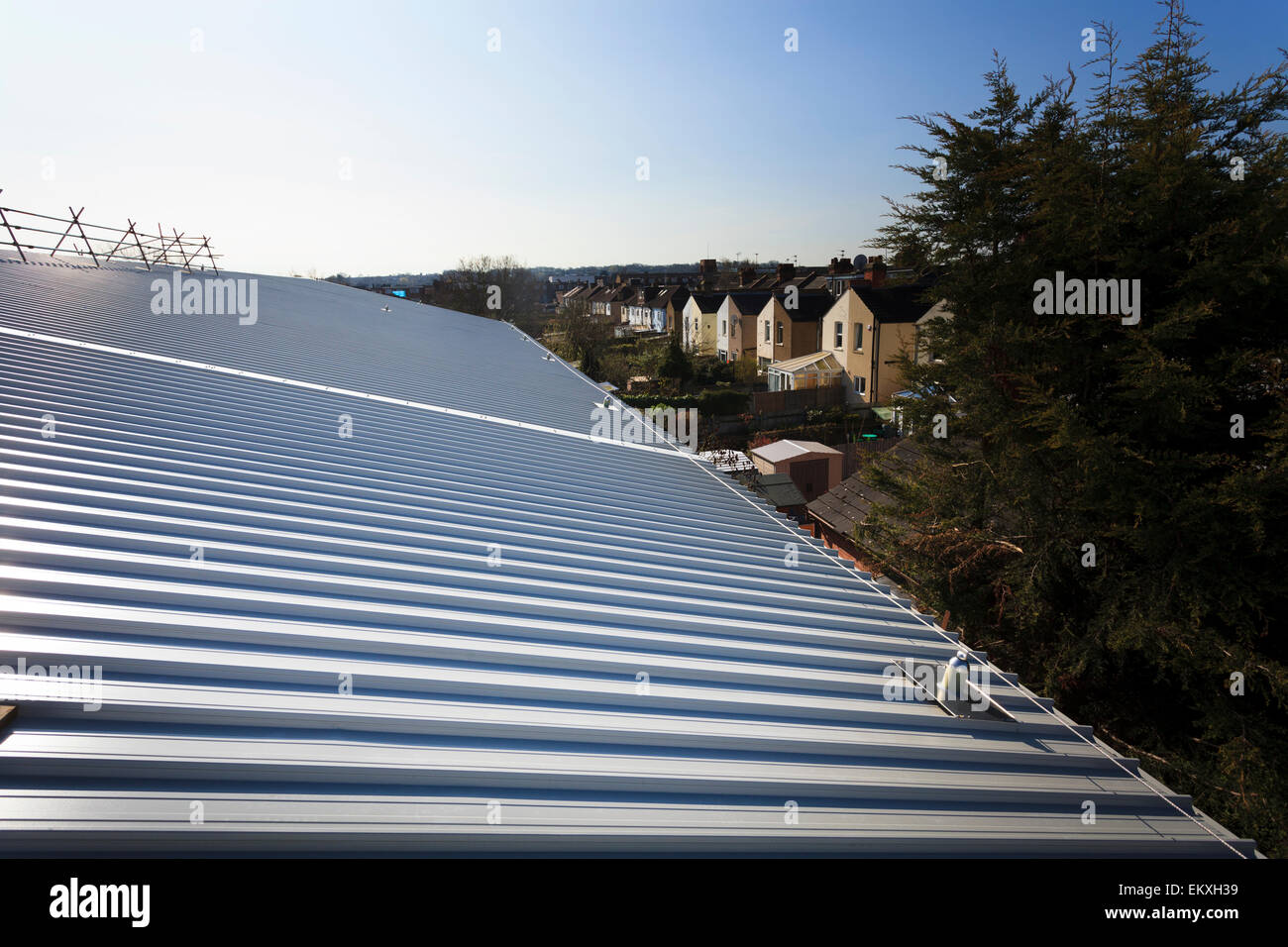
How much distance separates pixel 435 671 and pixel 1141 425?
987 cm

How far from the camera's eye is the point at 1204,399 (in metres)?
8.19

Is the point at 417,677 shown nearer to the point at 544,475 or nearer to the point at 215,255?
the point at 544,475

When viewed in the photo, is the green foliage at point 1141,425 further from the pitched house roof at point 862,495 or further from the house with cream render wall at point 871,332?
the house with cream render wall at point 871,332

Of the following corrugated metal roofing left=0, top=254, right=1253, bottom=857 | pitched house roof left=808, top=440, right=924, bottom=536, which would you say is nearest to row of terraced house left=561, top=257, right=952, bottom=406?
pitched house roof left=808, top=440, right=924, bottom=536

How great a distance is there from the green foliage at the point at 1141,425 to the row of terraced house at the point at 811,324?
9.62 m

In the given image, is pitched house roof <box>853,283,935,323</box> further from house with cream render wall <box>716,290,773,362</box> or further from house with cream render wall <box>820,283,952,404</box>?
house with cream render wall <box>716,290,773,362</box>

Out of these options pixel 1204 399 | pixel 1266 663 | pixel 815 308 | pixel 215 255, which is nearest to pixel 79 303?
pixel 215 255

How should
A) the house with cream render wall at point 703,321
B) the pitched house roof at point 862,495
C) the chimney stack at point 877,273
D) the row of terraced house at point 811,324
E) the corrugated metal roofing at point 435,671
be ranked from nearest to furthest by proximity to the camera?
the corrugated metal roofing at point 435,671 < the pitched house roof at point 862,495 < the row of terraced house at point 811,324 < the chimney stack at point 877,273 < the house with cream render wall at point 703,321

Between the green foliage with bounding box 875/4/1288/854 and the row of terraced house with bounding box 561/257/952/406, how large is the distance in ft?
31.6

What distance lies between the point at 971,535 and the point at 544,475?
800cm

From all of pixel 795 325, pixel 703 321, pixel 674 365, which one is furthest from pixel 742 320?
pixel 674 365

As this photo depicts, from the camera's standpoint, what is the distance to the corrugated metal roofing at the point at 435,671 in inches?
92.8

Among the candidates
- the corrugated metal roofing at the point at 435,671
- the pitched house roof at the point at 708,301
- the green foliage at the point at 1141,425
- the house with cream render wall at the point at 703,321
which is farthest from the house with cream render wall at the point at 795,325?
the corrugated metal roofing at the point at 435,671

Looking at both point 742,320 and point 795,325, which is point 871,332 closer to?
point 795,325
